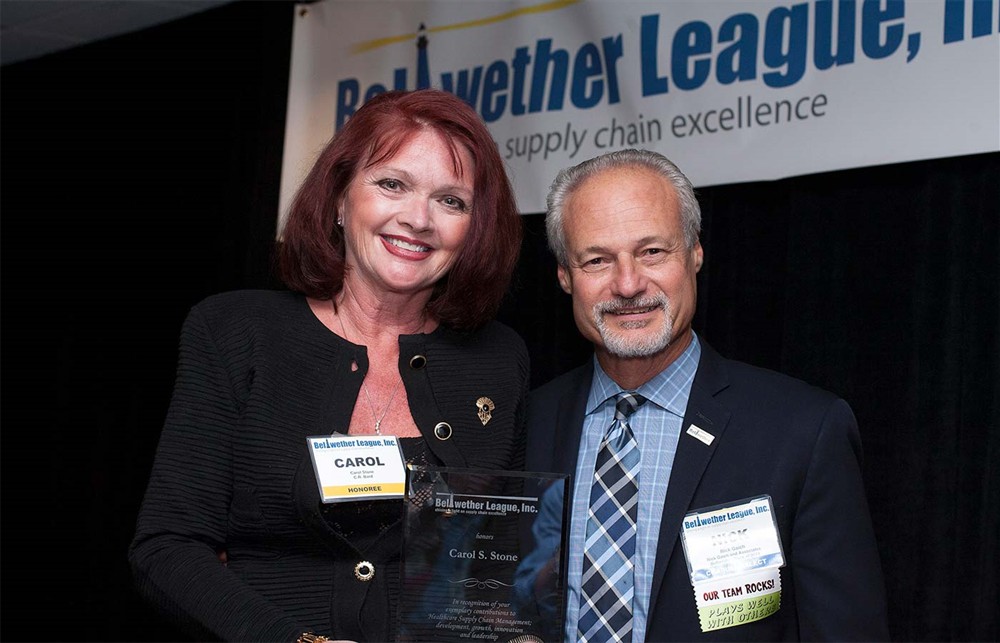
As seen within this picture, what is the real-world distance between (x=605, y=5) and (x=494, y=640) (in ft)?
7.04

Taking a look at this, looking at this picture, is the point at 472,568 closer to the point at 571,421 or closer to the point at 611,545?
the point at 611,545

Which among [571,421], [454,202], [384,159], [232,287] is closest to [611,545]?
[571,421]

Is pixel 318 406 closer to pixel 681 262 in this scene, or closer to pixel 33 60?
pixel 681 262

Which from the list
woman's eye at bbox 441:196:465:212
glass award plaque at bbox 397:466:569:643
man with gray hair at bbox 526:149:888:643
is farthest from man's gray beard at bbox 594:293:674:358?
glass award plaque at bbox 397:466:569:643

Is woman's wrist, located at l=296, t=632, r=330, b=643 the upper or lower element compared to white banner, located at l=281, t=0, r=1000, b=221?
lower

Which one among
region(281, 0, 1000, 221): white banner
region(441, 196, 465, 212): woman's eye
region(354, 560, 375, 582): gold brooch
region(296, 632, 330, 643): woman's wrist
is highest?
region(281, 0, 1000, 221): white banner

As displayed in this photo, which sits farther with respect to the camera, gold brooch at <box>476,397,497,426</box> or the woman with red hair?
gold brooch at <box>476,397,497,426</box>

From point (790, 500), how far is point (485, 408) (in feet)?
2.00

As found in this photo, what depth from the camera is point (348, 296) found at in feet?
7.15

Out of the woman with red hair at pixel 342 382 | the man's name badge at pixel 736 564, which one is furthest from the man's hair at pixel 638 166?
the man's name badge at pixel 736 564

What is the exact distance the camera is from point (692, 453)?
2113 millimetres

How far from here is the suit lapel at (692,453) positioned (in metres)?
2.03

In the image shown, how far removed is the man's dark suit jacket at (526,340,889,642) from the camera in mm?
2004

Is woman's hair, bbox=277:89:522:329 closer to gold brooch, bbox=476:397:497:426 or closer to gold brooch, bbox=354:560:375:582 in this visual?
gold brooch, bbox=476:397:497:426
